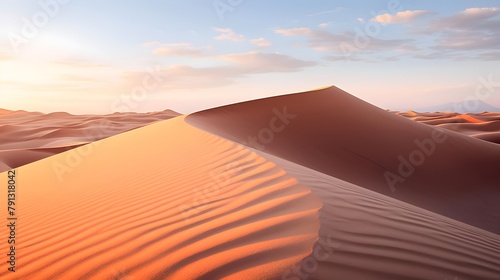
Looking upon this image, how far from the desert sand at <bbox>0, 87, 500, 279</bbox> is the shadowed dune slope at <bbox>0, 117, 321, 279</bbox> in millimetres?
11

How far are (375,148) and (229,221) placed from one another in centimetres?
626

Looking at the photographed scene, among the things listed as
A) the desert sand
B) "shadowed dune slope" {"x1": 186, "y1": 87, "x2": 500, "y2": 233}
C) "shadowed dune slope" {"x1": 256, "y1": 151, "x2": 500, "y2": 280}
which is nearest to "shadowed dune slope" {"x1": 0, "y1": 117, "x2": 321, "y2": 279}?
the desert sand

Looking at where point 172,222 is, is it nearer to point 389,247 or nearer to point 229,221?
point 229,221

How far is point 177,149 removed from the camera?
5.75m

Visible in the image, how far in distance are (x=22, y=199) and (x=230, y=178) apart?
271 centimetres

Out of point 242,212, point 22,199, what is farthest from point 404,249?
point 22,199

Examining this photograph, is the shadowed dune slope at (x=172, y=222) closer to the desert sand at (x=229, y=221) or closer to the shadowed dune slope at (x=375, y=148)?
the desert sand at (x=229, y=221)

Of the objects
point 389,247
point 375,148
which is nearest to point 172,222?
point 389,247

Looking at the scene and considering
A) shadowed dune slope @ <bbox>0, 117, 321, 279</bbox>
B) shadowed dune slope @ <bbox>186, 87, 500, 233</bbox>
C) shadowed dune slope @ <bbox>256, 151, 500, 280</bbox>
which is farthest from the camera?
shadowed dune slope @ <bbox>186, 87, 500, 233</bbox>

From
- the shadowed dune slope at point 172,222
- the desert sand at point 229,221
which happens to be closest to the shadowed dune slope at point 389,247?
the desert sand at point 229,221

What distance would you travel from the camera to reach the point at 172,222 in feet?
8.86

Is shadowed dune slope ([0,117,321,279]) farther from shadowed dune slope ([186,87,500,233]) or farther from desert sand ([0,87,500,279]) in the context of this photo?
shadowed dune slope ([186,87,500,233])

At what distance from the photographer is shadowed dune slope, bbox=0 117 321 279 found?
6.69 ft

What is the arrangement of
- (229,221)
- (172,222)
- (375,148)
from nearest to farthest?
(229,221), (172,222), (375,148)
